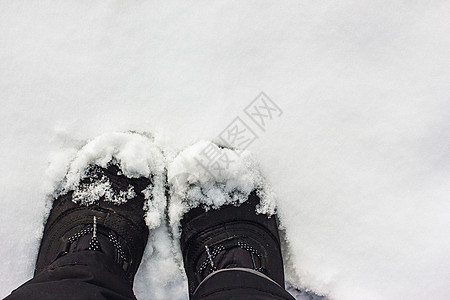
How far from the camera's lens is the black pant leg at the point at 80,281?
64cm

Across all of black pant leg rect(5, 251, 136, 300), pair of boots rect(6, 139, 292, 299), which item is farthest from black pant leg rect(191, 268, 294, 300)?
black pant leg rect(5, 251, 136, 300)

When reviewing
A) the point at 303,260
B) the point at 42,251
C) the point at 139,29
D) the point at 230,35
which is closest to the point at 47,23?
the point at 139,29

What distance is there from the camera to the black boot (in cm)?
94

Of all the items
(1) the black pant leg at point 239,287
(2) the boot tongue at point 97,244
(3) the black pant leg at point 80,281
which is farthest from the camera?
(2) the boot tongue at point 97,244

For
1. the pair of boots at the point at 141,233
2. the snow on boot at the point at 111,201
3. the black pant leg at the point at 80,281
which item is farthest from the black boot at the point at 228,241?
the black pant leg at the point at 80,281

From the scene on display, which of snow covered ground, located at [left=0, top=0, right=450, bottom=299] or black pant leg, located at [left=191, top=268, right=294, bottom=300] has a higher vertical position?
snow covered ground, located at [left=0, top=0, right=450, bottom=299]

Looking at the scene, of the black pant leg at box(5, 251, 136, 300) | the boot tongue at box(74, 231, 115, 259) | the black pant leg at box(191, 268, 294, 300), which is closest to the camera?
the black pant leg at box(5, 251, 136, 300)

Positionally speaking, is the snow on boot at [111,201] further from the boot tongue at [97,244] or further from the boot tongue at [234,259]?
the boot tongue at [234,259]

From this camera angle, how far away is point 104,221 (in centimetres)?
93

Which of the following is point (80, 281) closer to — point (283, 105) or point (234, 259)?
point (234, 259)

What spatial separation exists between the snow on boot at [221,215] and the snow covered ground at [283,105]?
2.2 inches

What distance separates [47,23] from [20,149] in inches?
13.0

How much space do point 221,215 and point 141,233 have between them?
→ 0.22 m

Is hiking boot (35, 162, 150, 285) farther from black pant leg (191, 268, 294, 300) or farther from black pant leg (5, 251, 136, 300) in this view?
black pant leg (191, 268, 294, 300)
